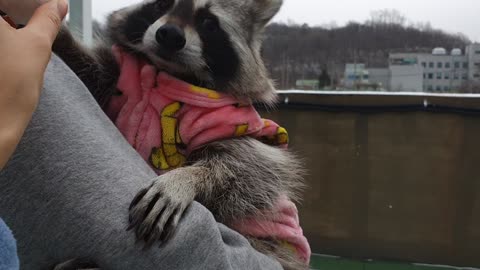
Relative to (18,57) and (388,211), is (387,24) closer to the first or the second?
(388,211)

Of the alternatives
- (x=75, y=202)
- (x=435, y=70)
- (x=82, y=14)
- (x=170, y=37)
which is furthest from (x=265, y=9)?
(x=435, y=70)

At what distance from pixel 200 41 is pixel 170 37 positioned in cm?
13

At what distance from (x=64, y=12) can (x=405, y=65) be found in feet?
23.6

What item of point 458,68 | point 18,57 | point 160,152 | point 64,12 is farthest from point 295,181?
point 458,68

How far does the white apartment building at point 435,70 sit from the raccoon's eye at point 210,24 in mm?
4574

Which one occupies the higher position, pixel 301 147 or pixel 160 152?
pixel 160 152

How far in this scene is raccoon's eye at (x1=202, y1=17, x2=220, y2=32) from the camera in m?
1.60

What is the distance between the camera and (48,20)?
73 centimetres

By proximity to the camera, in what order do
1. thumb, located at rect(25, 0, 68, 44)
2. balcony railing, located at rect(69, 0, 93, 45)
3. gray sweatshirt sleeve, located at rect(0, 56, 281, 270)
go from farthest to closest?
balcony railing, located at rect(69, 0, 93, 45) < gray sweatshirt sleeve, located at rect(0, 56, 281, 270) < thumb, located at rect(25, 0, 68, 44)

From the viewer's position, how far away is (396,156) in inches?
183

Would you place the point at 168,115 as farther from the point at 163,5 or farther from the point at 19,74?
the point at 19,74

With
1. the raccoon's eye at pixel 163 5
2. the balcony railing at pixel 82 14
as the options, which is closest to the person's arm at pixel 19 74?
the raccoon's eye at pixel 163 5

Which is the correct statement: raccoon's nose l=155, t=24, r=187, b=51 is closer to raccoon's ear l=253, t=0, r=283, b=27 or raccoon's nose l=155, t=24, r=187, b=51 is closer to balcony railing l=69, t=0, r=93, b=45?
raccoon's ear l=253, t=0, r=283, b=27

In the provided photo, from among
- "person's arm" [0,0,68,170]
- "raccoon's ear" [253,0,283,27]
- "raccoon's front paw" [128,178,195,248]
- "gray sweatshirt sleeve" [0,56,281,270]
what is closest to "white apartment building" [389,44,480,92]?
"raccoon's ear" [253,0,283,27]
